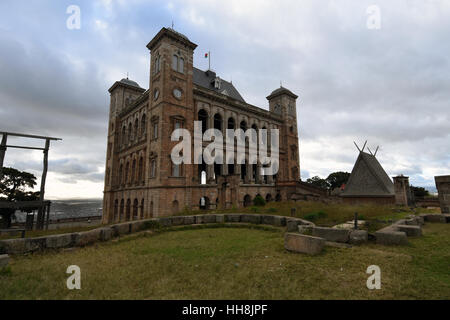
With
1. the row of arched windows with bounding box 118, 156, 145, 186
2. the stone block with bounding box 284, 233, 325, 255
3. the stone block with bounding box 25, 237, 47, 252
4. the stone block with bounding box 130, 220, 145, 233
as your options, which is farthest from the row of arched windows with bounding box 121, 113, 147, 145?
the stone block with bounding box 284, 233, 325, 255

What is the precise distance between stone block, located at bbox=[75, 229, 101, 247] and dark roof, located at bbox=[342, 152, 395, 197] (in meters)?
19.9

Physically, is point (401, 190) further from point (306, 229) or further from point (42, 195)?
point (42, 195)

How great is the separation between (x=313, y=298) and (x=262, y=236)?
503 cm

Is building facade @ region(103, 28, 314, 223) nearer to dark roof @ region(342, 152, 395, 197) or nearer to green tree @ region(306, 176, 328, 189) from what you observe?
dark roof @ region(342, 152, 395, 197)

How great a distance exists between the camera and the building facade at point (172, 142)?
2156 cm

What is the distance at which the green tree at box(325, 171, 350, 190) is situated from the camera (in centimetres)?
5428

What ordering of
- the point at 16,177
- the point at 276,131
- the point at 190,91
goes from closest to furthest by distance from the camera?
1. the point at 190,91
2. the point at 16,177
3. the point at 276,131

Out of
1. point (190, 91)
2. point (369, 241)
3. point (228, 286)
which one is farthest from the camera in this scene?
point (190, 91)

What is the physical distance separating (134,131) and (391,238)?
29.4 m

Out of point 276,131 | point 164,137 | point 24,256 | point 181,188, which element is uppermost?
point 276,131
